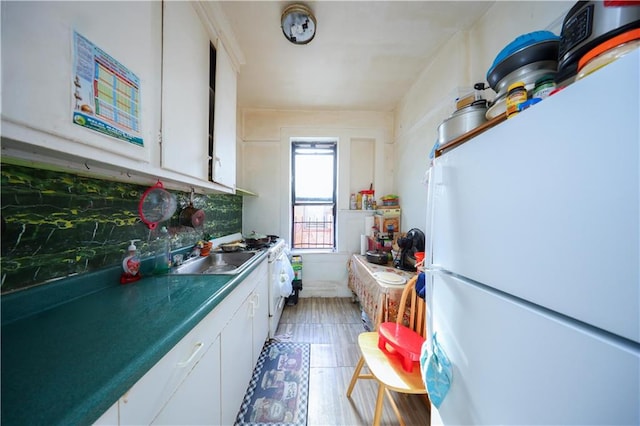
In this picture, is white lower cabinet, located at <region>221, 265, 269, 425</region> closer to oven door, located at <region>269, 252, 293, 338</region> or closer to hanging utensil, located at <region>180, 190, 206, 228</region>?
oven door, located at <region>269, 252, 293, 338</region>

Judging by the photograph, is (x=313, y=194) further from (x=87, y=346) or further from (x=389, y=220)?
(x=87, y=346)

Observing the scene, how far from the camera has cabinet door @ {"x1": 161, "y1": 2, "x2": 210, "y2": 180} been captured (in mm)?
931

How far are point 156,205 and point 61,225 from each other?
421mm

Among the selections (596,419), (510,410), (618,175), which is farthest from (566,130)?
(510,410)

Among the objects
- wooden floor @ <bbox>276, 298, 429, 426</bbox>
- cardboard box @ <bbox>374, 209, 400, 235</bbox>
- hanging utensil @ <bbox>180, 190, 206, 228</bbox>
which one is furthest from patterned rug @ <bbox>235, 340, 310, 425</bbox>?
cardboard box @ <bbox>374, 209, 400, 235</bbox>

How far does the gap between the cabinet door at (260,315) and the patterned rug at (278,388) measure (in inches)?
→ 5.5

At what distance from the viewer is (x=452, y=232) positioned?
2.47 feet

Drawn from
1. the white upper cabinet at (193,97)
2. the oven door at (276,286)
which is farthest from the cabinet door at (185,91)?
the oven door at (276,286)

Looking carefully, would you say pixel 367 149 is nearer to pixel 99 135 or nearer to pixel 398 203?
pixel 398 203

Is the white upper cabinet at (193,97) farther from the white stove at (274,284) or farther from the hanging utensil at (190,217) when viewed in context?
the white stove at (274,284)

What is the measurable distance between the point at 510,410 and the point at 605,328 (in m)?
0.34

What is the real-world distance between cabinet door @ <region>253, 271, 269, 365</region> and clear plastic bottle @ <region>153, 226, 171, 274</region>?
569 millimetres

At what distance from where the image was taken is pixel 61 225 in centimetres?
79

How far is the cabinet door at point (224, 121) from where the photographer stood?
A: 1.39m
